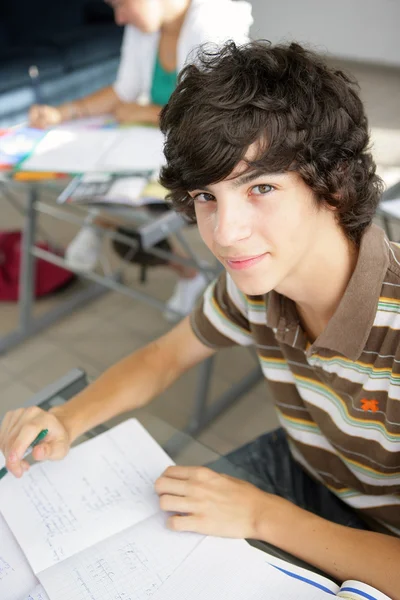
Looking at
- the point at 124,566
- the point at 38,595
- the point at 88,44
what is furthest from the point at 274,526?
the point at 88,44

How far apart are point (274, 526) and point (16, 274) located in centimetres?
210

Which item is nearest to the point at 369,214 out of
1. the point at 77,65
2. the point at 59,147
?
the point at 59,147

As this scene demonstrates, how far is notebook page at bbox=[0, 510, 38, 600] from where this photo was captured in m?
0.71

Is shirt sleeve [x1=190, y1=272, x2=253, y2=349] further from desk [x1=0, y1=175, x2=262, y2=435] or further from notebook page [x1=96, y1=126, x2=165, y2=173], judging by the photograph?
notebook page [x1=96, y1=126, x2=165, y2=173]

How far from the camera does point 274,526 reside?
777mm

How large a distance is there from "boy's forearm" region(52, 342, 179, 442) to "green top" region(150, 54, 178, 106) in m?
1.34

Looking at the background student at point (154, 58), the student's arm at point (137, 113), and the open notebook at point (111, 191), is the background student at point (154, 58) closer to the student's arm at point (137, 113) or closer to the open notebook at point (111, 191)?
the student's arm at point (137, 113)

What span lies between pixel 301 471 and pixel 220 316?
1.10 feet

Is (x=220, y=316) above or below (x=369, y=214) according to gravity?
below

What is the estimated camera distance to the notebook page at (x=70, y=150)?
5.63 feet

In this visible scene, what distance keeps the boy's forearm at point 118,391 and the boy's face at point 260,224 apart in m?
0.33

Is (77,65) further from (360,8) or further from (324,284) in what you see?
(324,284)

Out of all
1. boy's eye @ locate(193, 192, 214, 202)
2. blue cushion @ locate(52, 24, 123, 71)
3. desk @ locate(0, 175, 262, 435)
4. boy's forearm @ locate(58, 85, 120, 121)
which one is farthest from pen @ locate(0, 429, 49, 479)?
blue cushion @ locate(52, 24, 123, 71)

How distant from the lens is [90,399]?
977mm
